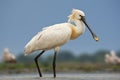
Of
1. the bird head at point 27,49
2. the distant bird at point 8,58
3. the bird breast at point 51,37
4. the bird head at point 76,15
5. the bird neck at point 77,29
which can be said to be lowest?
the bird head at point 27,49

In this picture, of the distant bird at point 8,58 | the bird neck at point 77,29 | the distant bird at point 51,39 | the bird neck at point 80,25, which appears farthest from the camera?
the distant bird at point 8,58

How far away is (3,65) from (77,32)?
55.0 ft

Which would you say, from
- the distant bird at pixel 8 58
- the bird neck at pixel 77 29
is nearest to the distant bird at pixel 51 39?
the bird neck at pixel 77 29

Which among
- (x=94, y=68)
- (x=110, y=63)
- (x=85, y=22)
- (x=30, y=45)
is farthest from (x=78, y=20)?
(x=110, y=63)

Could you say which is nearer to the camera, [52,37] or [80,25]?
[52,37]

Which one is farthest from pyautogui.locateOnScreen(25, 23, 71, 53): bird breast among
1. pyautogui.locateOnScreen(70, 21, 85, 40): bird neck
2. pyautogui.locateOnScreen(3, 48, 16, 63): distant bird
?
pyautogui.locateOnScreen(3, 48, 16, 63): distant bird

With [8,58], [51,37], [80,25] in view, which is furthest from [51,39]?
[8,58]

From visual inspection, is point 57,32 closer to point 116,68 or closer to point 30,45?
point 30,45

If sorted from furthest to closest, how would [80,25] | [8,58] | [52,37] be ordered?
[8,58]
[80,25]
[52,37]

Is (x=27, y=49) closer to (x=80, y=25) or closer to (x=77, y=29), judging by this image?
(x=77, y=29)

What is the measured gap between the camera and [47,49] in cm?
1766

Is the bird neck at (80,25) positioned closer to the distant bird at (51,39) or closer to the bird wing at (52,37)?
the distant bird at (51,39)

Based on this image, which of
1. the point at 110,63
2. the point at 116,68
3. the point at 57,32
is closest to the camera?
the point at 57,32

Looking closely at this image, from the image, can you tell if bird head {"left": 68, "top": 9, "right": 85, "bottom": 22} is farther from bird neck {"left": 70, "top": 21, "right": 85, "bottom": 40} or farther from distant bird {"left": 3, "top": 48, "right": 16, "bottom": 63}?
distant bird {"left": 3, "top": 48, "right": 16, "bottom": 63}
